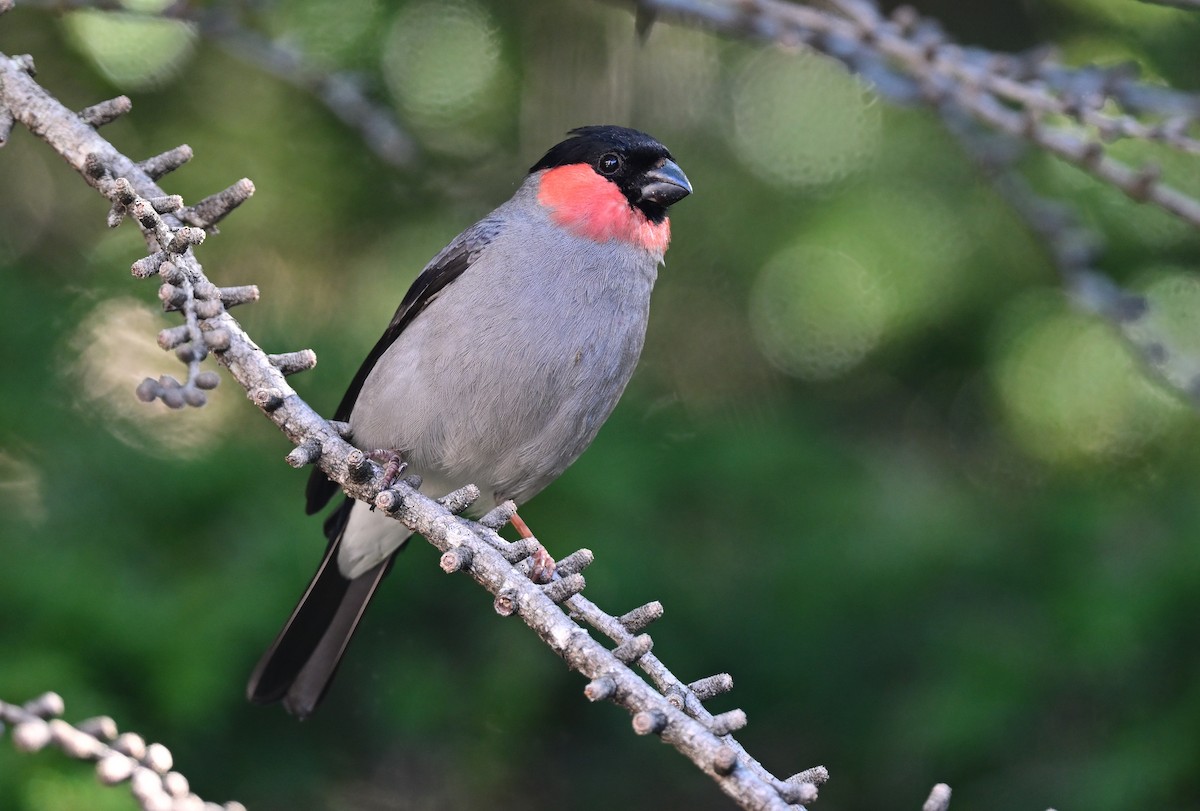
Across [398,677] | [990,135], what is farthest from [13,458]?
[990,135]

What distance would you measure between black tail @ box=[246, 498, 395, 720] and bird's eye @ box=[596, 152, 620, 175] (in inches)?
50.1

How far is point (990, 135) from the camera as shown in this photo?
4.33m

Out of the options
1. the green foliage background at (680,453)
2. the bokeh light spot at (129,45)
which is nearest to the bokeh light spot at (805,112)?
the green foliage background at (680,453)

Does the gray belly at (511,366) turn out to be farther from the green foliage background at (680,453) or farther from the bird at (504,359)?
the green foliage background at (680,453)

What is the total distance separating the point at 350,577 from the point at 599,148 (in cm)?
152

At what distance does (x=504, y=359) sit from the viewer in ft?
10.7

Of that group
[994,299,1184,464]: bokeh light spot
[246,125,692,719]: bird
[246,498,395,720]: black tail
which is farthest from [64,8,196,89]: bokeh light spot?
[994,299,1184,464]: bokeh light spot

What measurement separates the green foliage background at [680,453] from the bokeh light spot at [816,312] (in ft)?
0.04

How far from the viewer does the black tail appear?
11.7 feet

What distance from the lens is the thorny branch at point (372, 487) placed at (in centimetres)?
166

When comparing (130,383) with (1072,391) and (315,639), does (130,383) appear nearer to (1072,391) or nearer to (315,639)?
(315,639)

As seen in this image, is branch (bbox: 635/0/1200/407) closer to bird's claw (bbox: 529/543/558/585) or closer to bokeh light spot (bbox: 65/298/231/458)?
bird's claw (bbox: 529/543/558/585)

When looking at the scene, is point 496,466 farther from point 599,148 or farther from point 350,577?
point 599,148

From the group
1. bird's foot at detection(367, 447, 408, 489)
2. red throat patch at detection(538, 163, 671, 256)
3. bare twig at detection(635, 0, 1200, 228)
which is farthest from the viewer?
red throat patch at detection(538, 163, 671, 256)
